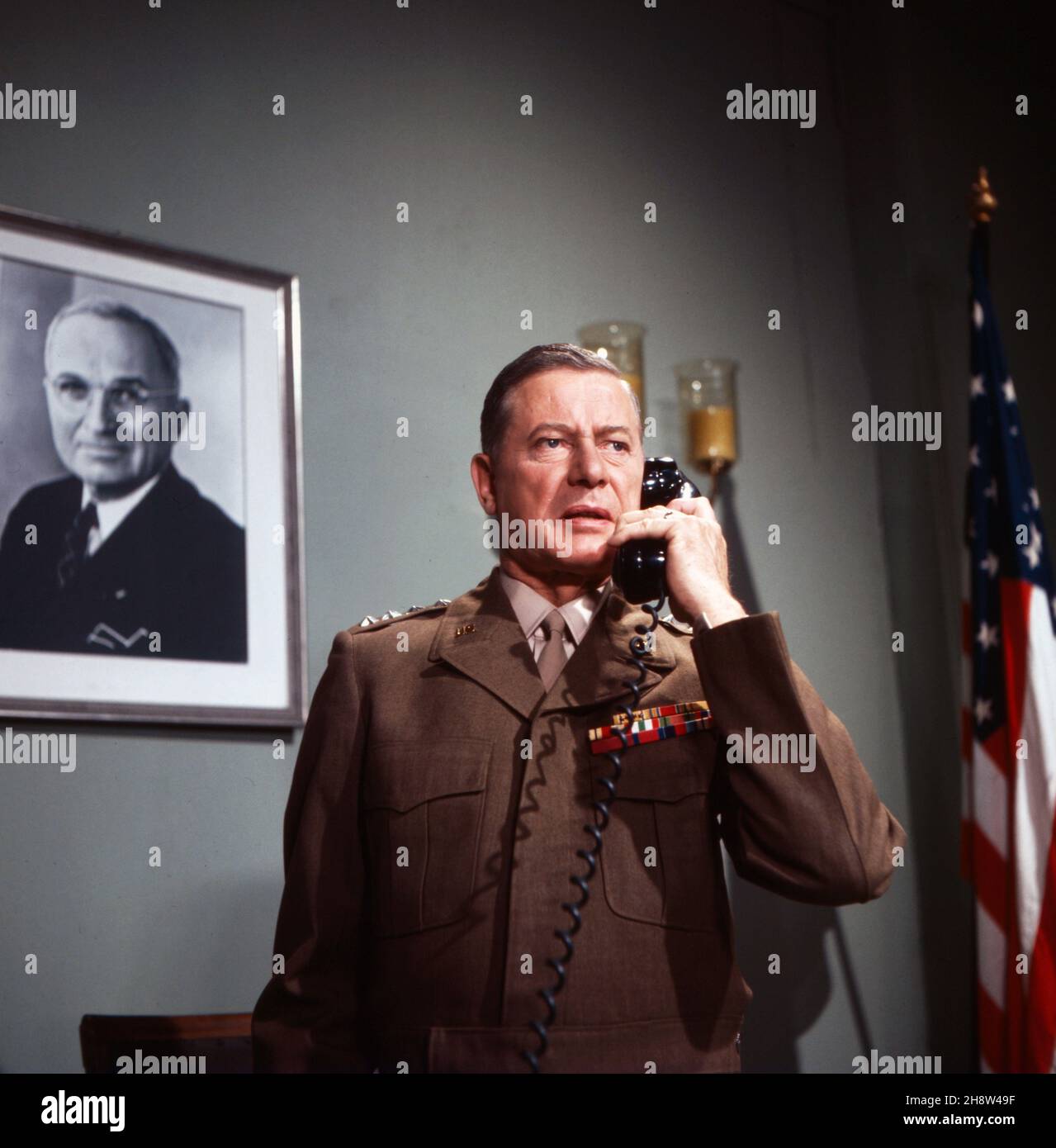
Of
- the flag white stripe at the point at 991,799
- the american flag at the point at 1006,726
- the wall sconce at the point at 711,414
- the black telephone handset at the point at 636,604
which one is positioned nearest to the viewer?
the black telephone handset at the point at 636,604

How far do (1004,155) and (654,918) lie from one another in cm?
308

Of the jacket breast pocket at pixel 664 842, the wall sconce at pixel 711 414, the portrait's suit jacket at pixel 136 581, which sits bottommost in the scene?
the jacket breast pocket at pixel 664 842

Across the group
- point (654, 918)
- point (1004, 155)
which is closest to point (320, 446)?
point (654, 918)

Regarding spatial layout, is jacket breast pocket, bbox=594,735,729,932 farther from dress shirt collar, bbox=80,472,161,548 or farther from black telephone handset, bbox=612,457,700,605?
dress shirt collar, bbox=80,472,161,548

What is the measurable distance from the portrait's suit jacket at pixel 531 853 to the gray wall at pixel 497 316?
0.83 meters

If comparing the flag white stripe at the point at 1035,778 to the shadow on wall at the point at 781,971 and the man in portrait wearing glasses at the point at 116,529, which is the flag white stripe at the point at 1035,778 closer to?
the shadow on wall at the point at 781,971

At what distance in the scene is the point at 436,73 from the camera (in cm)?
296

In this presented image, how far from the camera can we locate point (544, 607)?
1676mm

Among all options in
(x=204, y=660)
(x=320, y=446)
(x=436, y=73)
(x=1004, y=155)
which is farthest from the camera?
(x=1004, y=155)

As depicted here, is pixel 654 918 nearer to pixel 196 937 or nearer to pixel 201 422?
pixel 196 937

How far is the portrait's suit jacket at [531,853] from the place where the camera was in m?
1.41

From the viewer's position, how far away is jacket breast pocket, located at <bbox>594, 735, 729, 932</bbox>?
1.47 metres

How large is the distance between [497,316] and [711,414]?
589 millimetres

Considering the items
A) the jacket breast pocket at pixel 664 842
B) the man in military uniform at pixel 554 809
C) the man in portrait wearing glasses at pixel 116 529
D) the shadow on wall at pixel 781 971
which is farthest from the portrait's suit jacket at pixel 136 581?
the shadow on wall at pixel 781 971
